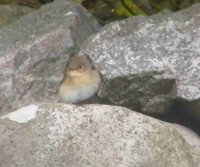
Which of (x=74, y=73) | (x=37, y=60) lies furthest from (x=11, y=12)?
(x=74, y=73)

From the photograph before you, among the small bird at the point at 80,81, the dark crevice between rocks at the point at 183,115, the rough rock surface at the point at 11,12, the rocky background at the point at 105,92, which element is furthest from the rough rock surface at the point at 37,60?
the rough rock surface at the point at 11,12

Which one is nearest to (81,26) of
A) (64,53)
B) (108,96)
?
(64,53)

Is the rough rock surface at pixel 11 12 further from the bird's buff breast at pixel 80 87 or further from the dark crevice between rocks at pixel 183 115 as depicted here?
the dark crevice between rocks at pixel 183 115

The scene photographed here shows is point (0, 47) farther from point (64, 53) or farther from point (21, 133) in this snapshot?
point (21, 133)

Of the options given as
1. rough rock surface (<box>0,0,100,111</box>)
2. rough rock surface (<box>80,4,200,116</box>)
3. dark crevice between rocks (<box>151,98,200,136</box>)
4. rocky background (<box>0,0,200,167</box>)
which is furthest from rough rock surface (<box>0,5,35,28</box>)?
dark crevice between rocks (<box>151,98,200,136</box>)

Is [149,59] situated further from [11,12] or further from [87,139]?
[11,12]
